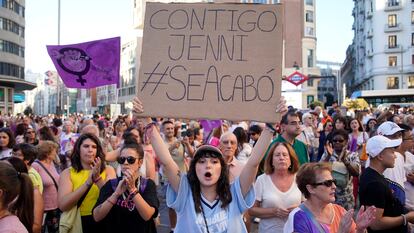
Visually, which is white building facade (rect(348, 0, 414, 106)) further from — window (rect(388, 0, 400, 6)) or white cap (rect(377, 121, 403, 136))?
white cap (rect(377, 121, 403, 136))

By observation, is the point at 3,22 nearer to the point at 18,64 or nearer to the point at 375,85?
the point at 18,64

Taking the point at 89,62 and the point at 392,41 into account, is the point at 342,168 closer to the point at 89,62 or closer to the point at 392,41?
the point at 89,62

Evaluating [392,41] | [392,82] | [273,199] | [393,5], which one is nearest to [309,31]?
[392,41]

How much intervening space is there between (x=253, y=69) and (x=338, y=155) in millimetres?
3080

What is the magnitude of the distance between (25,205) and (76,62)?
20.4 feet

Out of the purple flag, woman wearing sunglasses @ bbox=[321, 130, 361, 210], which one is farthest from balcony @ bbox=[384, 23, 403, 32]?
woman wearing sunglasses @ bbox=[321, 130, 361, 210]

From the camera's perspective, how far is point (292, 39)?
63.2 meters

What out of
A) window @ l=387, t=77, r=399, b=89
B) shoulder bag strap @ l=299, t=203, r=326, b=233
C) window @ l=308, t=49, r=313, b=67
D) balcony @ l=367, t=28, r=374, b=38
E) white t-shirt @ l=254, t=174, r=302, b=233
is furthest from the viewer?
balcony @ l=367, t=28, r=374, b=38

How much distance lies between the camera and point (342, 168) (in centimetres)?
638

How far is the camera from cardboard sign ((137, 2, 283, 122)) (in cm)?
398

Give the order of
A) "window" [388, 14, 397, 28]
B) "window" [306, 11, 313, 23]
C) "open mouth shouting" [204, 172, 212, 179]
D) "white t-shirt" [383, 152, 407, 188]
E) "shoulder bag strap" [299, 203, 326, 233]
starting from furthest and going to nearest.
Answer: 1. "window" [388, 14, 397, 28]
2. "window" [306, 11, 313, 23]
3. "white t-shirt" [383, 152, 407, 188]
4. "open mouth shouting" [204, 172, 212, 179]
5. "shoulder bag strap" [299, 203, 326, 233]

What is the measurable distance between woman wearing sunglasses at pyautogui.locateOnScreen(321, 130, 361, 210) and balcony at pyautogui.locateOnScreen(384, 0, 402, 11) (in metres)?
73.3

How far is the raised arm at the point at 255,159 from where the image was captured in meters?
3.82

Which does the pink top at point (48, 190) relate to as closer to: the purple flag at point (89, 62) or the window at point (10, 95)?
the purple flag at point (89, 62)
